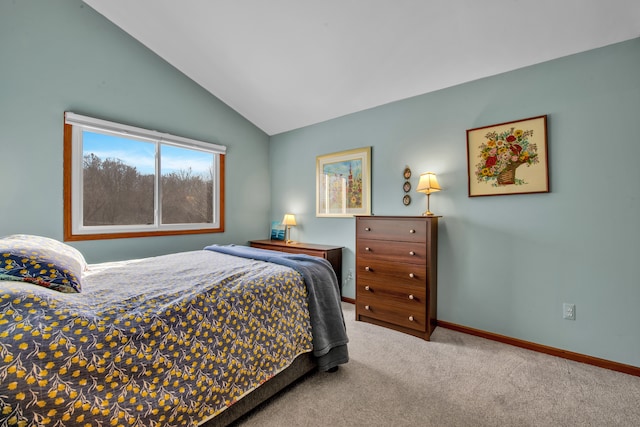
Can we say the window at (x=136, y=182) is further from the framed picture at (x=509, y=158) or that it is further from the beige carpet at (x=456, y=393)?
the framed picture at (x=509, y=158)

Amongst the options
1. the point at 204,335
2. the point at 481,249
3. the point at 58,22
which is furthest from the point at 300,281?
the point at 58,22

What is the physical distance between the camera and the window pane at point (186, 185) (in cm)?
341

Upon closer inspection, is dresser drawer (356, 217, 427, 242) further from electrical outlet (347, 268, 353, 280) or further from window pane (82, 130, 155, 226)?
window pane (82, 130, 155, 226)

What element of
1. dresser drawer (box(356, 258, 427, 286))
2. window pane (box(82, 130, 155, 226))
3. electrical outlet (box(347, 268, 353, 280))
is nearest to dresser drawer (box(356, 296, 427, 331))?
dresser drawer (box(356, 258, 427, 286))

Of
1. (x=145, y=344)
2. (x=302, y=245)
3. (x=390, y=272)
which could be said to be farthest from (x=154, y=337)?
(x=302, y=245)

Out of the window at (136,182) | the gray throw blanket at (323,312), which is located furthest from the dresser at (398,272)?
the window at (136,182)

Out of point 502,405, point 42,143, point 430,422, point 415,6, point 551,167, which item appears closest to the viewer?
point 430,422

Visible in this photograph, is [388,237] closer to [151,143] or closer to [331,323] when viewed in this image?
[331,323]

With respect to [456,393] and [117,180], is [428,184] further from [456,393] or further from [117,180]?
[117,180]

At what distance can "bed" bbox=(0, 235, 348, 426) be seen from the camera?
2.95ft

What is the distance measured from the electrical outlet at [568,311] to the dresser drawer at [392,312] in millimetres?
1088

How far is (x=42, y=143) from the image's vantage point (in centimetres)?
251

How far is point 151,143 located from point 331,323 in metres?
2.97

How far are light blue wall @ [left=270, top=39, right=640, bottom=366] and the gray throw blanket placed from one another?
1426 mm
